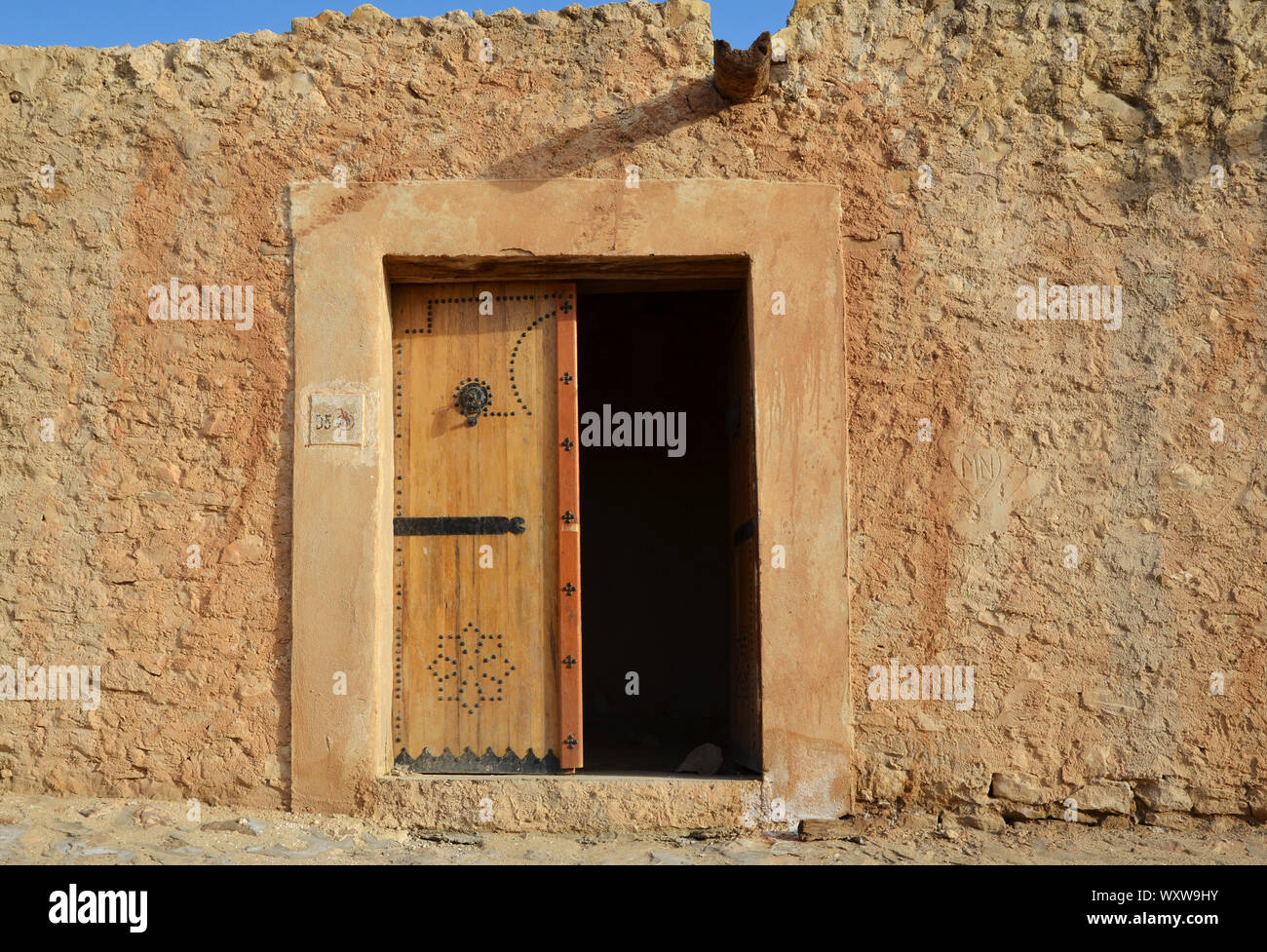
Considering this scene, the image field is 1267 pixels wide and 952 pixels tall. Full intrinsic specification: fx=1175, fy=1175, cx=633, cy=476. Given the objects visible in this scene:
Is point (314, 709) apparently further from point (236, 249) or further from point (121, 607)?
point (236, 249)

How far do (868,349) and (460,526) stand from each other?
171cm

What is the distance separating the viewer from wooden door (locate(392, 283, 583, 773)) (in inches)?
177

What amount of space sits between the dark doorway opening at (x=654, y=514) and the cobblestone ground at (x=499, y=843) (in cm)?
295

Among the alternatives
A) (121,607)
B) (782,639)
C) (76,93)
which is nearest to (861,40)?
(782,639)

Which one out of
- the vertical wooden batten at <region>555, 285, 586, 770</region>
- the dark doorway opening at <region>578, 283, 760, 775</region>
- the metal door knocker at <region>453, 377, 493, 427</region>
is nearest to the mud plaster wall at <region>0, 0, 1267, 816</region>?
the metal door knocker at <region>453, 377, 493, 427</region>

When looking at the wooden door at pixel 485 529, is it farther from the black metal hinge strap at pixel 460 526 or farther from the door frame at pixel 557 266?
the door frame at pixel 557 266

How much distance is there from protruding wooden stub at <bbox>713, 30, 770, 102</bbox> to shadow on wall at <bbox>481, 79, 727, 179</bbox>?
4.3 inches

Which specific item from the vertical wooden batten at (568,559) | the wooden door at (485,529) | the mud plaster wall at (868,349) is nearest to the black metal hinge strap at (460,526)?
the wooden door at (485,529)

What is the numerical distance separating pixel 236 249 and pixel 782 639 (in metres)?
2.53

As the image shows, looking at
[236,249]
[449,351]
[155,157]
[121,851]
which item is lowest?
[121,851]

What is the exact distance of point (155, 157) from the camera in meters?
4.51

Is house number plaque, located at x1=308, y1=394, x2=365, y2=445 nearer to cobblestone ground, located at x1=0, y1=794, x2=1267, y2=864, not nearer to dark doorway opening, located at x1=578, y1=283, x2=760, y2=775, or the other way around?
cobblestone ground, located at x1=0, y1=794, x2=1267, y2=864

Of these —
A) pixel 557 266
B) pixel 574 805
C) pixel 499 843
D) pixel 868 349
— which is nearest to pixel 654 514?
pixel 557 266

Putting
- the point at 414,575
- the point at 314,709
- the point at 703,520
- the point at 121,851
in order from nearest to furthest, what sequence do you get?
1. the point at 121,851
2. the point at 314,709
3. the point at 414,575
4. the point at 703,520
